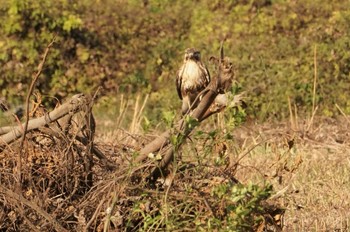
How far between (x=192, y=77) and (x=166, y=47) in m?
8.91

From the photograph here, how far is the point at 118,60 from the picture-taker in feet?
50.9

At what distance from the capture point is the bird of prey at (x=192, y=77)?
649 centimetres

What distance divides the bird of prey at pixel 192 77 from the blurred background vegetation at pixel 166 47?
18.3 ft

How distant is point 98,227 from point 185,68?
86.0 inches

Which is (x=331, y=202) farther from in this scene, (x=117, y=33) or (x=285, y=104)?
(x=117, y=33)

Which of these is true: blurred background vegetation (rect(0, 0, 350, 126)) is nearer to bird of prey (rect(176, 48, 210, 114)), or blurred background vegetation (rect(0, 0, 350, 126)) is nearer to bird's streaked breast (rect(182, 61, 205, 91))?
bird of prey (rect(176, 48, 210, 114))

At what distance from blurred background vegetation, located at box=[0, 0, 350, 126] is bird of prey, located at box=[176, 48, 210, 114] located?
18.3ft

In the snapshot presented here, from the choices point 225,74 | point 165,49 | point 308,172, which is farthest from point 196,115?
point 165,49

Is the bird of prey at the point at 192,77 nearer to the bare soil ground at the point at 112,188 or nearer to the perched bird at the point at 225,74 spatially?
the bare soil ground at the point at 112,188

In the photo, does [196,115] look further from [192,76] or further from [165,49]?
[165,49]

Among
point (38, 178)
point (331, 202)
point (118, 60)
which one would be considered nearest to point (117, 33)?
point (118, 60)

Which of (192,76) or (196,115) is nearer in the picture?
(196,115)

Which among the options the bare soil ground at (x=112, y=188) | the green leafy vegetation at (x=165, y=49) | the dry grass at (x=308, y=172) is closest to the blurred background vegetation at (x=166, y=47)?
the green leafy vegetation at (x=165, y=49)

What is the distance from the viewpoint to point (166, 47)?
15.5m
